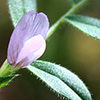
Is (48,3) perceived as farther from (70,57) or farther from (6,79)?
(6,79)

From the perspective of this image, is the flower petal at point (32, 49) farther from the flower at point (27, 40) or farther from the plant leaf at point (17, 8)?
the plant leaf at point (17, 8)

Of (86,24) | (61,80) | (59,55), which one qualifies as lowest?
(59,55)

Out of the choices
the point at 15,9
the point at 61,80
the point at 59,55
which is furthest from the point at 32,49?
the point at 59,55

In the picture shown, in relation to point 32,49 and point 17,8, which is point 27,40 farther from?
point 17,8

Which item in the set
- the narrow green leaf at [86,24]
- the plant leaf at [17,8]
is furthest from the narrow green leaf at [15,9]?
the narrow green leaf at [86,24]

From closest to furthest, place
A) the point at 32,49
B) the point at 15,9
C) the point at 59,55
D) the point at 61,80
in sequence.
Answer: the point at 32,49, the point at 61,80, the point at 15,9, the point at 59,55

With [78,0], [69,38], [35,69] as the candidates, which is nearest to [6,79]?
[35,69]

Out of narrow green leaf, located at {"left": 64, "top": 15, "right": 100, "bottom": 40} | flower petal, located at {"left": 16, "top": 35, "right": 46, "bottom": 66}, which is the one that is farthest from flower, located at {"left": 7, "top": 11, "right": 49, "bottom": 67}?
narrow green leaf, located at {"left": 64, "top": 15, "right": 100, "bottom": 40}
